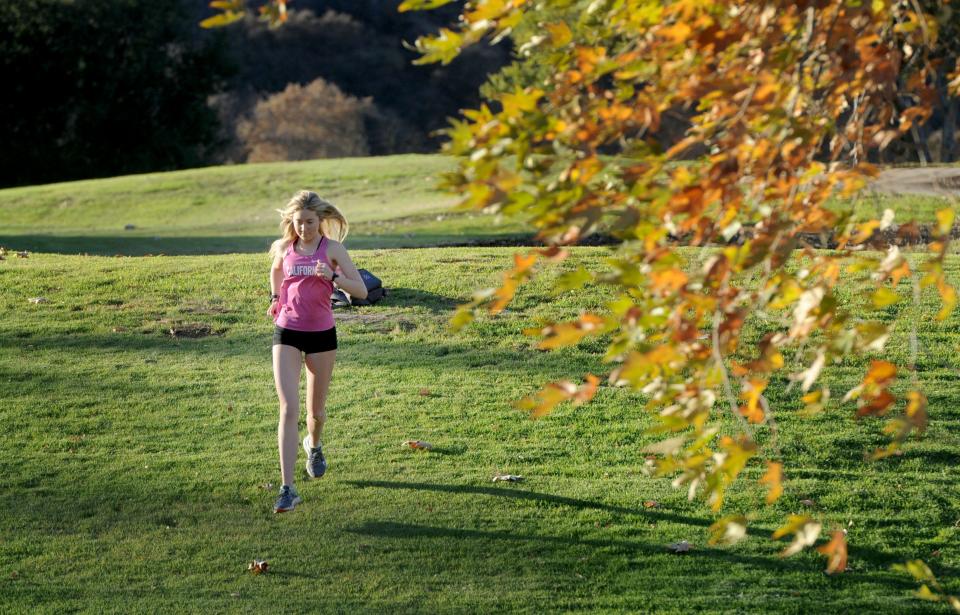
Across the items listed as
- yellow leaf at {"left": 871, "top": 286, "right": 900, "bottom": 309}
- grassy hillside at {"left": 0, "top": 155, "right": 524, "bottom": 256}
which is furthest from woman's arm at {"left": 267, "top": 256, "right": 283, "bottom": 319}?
grassy hillside at {"left": 0, "top": 155, "right": 524, "bottom": 256}

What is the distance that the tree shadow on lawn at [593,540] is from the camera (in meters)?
6.82

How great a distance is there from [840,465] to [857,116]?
5146 millimetres

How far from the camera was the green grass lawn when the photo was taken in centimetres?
654

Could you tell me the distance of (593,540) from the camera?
7.15 metres

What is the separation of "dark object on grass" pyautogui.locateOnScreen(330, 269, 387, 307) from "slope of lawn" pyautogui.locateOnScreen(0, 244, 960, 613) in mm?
161

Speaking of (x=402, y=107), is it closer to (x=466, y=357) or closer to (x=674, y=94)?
(x=466, y=357)

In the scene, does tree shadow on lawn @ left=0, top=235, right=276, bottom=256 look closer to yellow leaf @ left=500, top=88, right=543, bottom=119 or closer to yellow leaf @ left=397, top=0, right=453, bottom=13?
yellow leaf @ left=397, top=0, right=453, bottom=13

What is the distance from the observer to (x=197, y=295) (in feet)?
43.7

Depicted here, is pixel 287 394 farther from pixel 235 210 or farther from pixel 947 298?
pixel 235 210

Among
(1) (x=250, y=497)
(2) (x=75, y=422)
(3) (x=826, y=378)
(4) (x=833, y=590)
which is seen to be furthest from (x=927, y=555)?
(2) (x=75, y=422)

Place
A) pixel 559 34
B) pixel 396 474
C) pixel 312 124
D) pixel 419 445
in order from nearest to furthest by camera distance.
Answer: pixel 559 34, pixel 396 474, pixel 419 445, pixel 312 124

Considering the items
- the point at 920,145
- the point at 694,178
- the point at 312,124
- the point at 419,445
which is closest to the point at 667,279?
the point at 694,178

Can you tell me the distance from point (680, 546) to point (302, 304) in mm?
2820

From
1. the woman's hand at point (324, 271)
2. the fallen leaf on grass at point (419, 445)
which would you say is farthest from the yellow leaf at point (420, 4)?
the fallen leaf on grass at point (419, 445)
